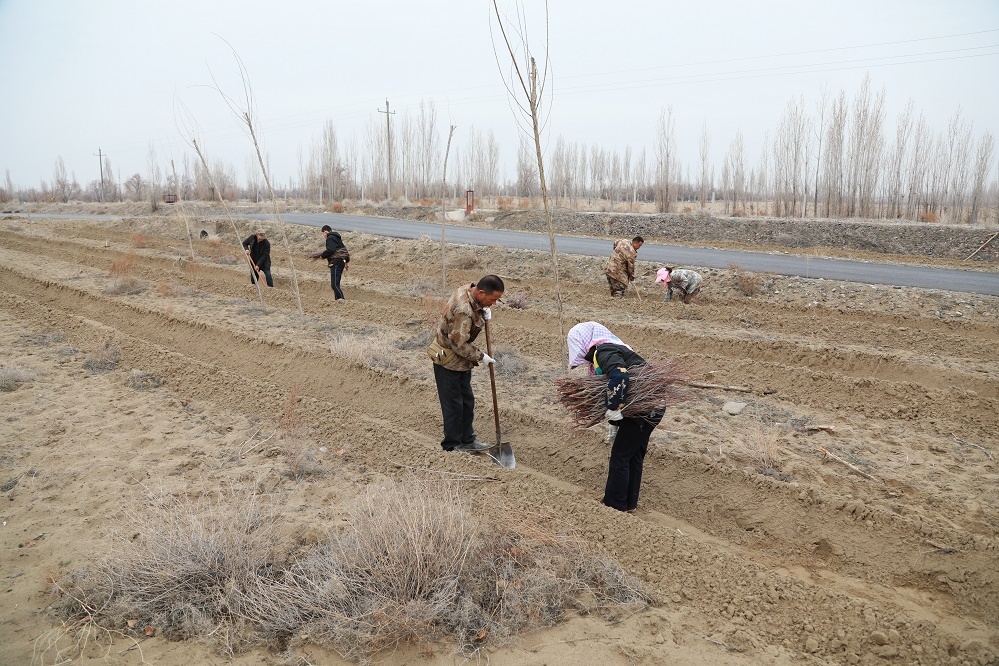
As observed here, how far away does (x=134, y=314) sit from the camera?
38.3 ft

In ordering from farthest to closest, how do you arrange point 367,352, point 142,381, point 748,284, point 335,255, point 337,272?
point 748,284 < point 337,272 < point 335,255 < point 367,352 < point 142,381

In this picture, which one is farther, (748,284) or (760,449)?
(748,284)

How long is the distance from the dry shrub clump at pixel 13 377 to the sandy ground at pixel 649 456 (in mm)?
162

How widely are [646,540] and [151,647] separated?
10.1 feet

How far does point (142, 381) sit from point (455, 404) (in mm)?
4539

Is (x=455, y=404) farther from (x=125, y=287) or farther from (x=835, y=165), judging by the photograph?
(x=835, y=165)

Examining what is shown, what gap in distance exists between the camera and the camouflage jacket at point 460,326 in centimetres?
549

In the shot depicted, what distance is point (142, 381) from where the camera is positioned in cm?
784

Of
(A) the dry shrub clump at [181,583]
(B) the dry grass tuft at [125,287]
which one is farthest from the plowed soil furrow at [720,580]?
(B) the dry grass tuft at [125,287]

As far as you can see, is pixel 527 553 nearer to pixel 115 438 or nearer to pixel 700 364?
pixel 115 438

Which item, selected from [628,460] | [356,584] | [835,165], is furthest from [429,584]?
[835,165]

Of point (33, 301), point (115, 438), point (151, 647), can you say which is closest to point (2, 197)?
point (33, 301)

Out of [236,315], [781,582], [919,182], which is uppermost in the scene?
[919,182]

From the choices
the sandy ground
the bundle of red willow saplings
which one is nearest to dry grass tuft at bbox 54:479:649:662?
the sandy ground
